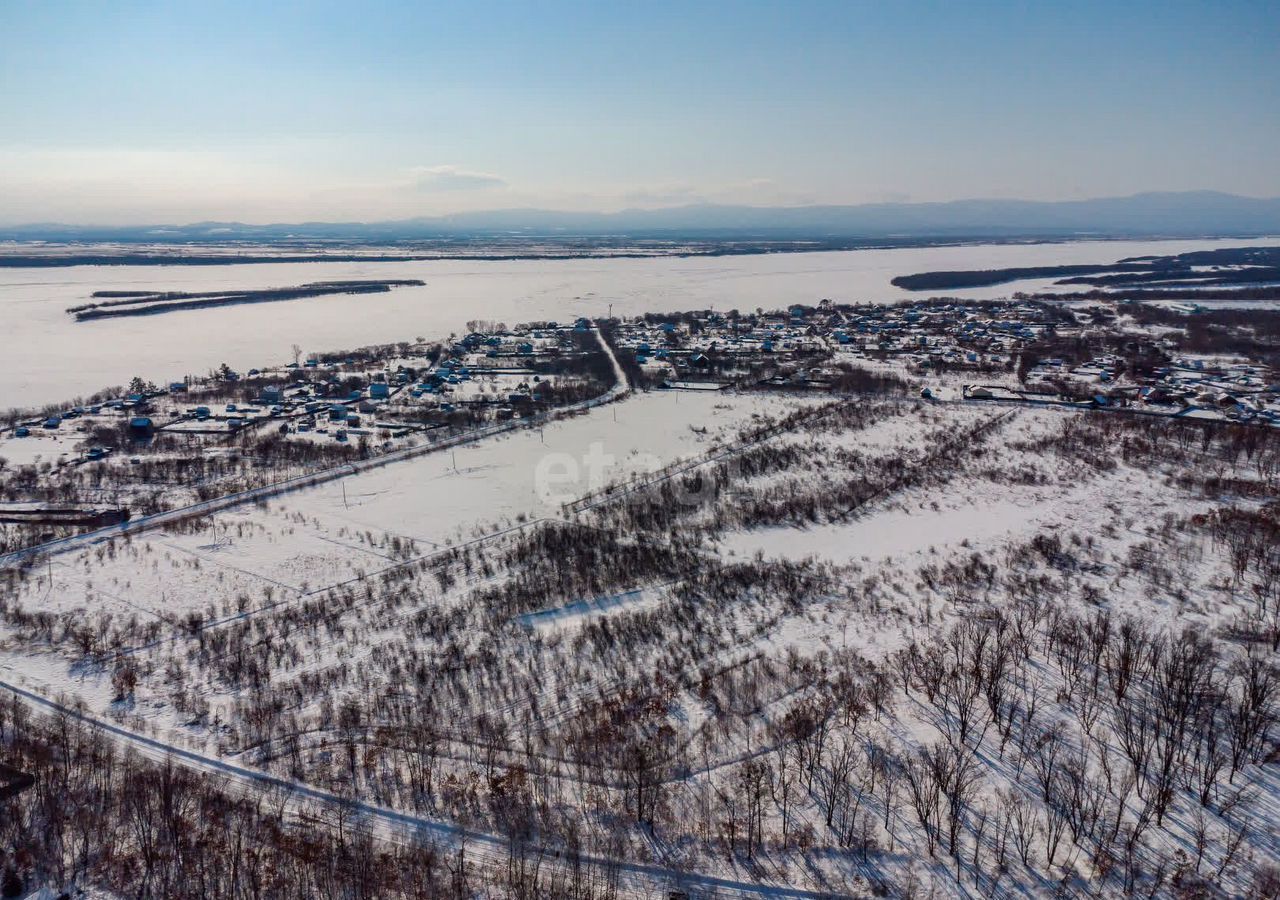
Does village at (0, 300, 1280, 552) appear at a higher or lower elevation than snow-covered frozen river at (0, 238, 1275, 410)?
lower

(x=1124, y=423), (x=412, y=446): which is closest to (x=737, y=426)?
(x=412, y=446)

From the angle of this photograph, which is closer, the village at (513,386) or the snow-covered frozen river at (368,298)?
the village at (513,386)

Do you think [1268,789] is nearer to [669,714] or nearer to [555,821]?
[669,714]

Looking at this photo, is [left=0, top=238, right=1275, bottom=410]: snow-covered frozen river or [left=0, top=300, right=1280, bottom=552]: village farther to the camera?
[left=0, top=238, right=1275, bottom=410]: snow-covered frozen river

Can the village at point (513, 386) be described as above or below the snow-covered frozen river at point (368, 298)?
below

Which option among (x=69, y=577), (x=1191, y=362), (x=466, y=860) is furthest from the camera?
(x=1191, y=362)

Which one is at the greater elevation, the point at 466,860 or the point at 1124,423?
the point at 1124,423

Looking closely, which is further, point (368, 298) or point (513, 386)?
point (368, 298)

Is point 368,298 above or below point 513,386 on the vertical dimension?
above
